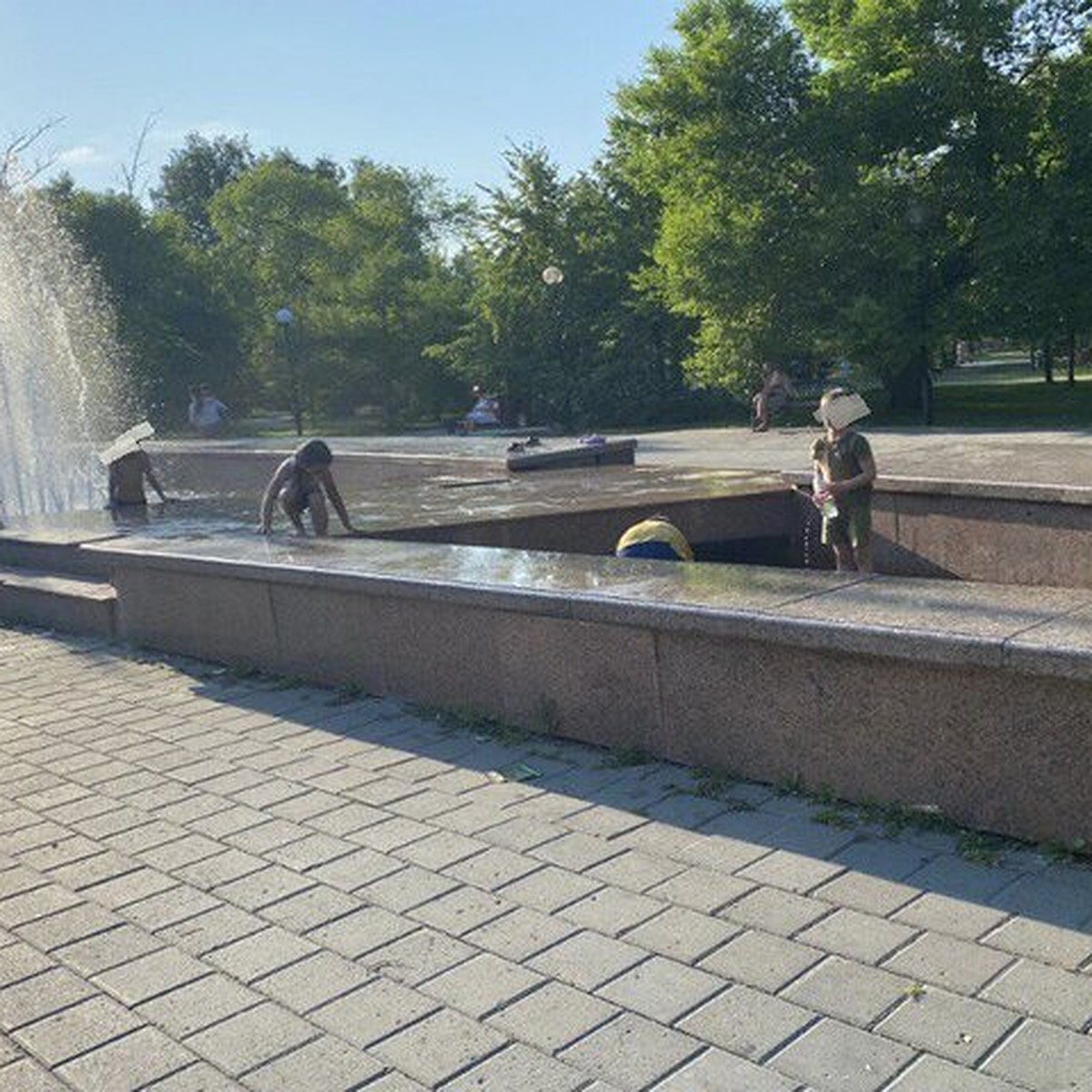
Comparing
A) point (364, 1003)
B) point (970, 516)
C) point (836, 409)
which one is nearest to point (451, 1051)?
point (364, 1003)

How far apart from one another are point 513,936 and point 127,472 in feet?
36.0

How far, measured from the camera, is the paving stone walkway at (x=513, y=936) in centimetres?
309

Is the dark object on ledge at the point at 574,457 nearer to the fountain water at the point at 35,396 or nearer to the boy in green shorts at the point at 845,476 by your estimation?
the fountain water at the point at 35,396

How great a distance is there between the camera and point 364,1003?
345 centimetres

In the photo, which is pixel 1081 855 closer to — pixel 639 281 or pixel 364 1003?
pixel 364 1003

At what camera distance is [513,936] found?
3.79 metres

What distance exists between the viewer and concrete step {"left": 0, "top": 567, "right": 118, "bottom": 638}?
9008 millimetres

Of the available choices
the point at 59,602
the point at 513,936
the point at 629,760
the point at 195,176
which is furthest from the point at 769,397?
A: the point at 195,176

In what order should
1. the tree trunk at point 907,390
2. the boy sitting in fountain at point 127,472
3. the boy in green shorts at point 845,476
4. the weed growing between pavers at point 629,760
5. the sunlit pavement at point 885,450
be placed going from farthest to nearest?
the tree trunk at point 907,390
the boy sitting in fountain at point 127,472
the sunlit pavement at point 885,450
the boy in green shorts at point 845,476
the weed growing between pavers at point 629,760

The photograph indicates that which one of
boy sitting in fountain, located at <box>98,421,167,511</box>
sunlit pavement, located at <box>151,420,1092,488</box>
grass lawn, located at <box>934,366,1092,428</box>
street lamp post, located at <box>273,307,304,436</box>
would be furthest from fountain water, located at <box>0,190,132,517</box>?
grass lawn, located at <box>934,366,1092,428</box>

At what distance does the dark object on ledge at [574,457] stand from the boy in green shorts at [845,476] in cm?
654

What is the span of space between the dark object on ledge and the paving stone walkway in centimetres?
917

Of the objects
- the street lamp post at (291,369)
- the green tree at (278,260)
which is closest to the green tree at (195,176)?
the green tree at (278,260)

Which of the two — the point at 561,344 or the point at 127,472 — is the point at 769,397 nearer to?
the point at 561,344
